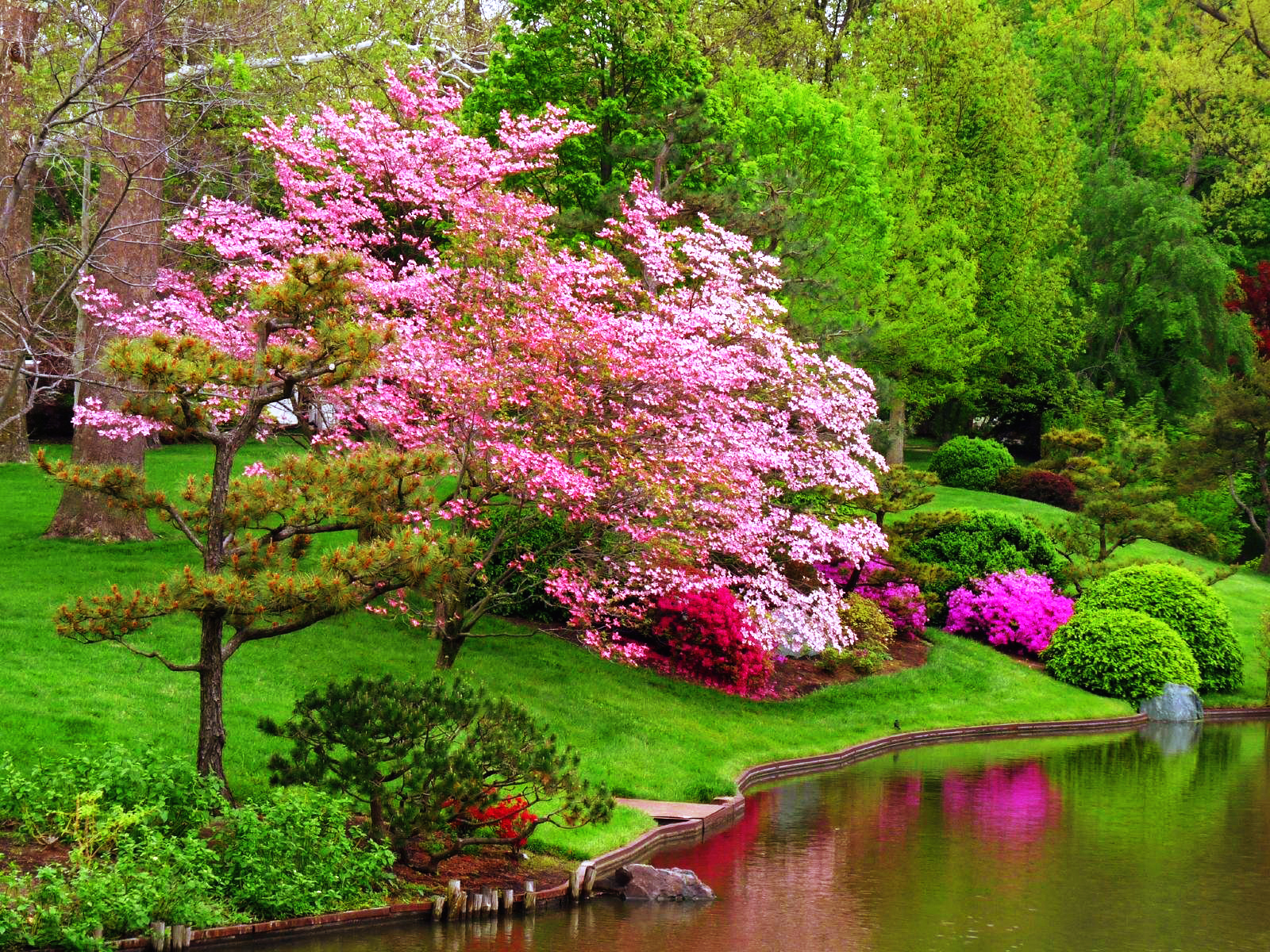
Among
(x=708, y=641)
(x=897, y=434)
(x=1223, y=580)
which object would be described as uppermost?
(x=897, y=434)

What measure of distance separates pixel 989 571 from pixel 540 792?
69.2ft

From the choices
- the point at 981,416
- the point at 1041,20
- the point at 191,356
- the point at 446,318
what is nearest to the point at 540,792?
the point at 191,356

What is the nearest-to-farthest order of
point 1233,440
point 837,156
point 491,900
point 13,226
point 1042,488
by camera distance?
point 491,900, point 13,226, point 837,156, point 1233,440, point 1042,488

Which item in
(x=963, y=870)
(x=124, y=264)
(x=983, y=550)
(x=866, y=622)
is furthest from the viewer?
(x=983, y=550)

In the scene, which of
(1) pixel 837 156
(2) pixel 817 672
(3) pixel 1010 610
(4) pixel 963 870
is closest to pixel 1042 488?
(3) pixel 1010 610

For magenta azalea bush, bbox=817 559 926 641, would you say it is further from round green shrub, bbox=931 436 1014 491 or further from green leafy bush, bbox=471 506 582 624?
round green shrub, bbox=931 436 1014 491

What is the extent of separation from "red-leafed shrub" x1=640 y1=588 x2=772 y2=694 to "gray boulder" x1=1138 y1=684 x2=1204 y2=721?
1067 centimetres

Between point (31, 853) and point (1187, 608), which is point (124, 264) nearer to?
point (31, 853)

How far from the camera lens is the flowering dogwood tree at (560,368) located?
65.6 ft

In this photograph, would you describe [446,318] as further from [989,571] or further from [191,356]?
[989,571]

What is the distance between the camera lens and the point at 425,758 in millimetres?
12891

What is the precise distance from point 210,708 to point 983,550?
2471cm

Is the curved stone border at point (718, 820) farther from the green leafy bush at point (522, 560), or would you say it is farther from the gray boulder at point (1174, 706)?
the green leafy bush at point (522, 560)

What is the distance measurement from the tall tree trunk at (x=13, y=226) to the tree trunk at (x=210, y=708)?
2743 millimetres
